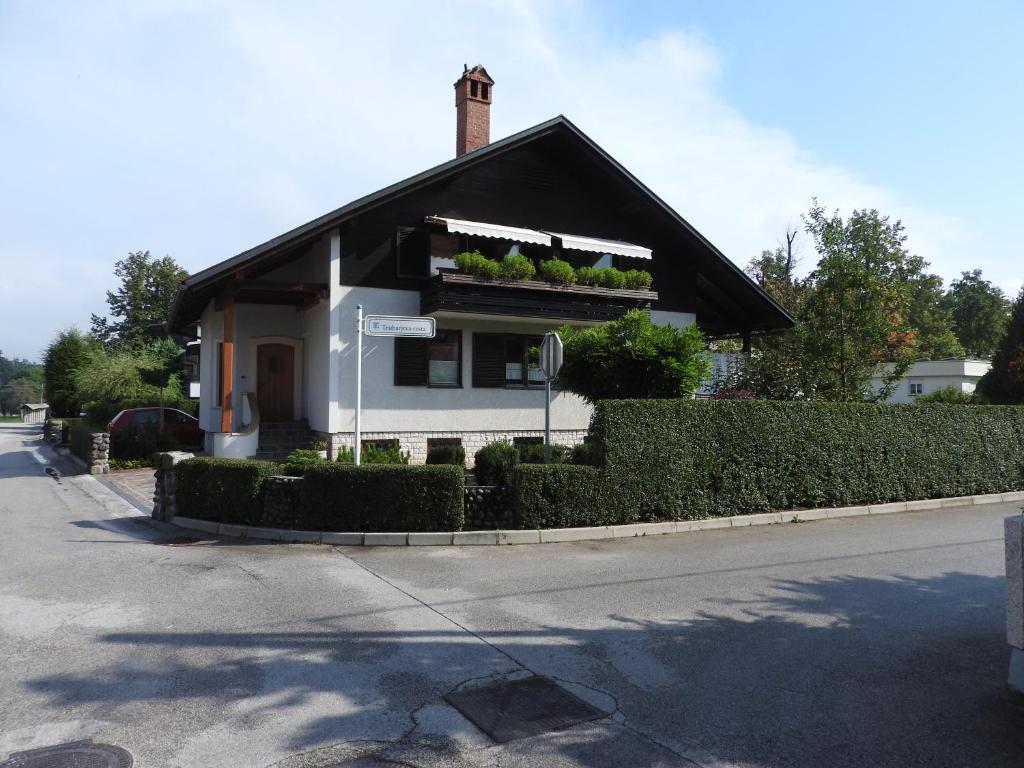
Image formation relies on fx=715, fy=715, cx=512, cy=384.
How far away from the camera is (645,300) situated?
18.5 meters

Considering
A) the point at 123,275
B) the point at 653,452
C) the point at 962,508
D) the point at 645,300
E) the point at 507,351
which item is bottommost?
the point at 962,508

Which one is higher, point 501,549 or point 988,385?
point 988,385

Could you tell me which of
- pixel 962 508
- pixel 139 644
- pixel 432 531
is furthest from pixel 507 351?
pixel 139 644

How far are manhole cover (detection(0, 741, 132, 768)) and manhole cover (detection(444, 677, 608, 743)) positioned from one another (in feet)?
6.22

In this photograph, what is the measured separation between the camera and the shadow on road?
4.14 m

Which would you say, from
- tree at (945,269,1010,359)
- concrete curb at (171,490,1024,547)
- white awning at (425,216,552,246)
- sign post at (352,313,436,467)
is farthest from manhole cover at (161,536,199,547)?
tree at (945,269,1010,359)

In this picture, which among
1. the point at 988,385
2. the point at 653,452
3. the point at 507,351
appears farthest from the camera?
the point at 988,385

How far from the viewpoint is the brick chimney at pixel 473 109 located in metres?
20.0

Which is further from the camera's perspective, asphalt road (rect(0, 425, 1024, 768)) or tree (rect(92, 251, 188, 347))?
tree (rect(92, 251, 188, 347))

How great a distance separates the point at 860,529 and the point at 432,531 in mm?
6925

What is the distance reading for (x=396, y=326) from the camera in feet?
37.4

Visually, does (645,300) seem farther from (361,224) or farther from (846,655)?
(846,655)

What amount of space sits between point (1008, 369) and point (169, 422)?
106 feet

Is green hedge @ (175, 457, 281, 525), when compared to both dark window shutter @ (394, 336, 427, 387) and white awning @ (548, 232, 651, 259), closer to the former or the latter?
dark window shutter @ (394, 336, 427, 387)
